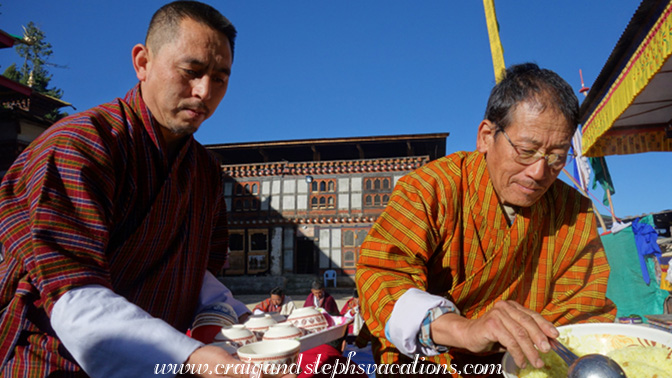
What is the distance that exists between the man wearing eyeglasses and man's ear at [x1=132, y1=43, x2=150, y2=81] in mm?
944

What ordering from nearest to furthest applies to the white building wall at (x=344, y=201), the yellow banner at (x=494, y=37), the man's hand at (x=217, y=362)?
1. the man's hand at (x=217, y=362)
2. the yellow banner at (x=494, y=37)
3. the white building wall at (x=344, y=201)

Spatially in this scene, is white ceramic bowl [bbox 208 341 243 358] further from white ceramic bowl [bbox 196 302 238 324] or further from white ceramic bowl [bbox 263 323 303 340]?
white ceramic bowl [bbox 196 302 238 324]

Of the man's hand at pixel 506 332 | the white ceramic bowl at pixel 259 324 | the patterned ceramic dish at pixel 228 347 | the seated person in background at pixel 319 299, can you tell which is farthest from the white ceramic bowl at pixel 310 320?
the seated person in background at pixel 319 299

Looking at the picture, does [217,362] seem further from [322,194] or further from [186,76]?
[322,194]

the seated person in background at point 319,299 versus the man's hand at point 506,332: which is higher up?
the man's hand at point 506,332

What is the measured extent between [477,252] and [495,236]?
9 centimetres

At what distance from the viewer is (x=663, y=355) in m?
1.08

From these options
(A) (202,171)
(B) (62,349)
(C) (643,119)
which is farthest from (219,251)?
(C) (643,119)

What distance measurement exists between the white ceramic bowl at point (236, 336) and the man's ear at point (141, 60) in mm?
868

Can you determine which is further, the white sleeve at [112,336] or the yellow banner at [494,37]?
the yellow banner at [494,37]

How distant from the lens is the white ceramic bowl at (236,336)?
1.30 metres

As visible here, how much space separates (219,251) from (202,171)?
0.38 metres

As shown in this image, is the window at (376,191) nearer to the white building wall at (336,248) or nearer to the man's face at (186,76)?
the white building wall at (336,248)

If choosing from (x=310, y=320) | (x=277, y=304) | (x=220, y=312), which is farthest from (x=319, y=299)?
(x=220, y=312)
